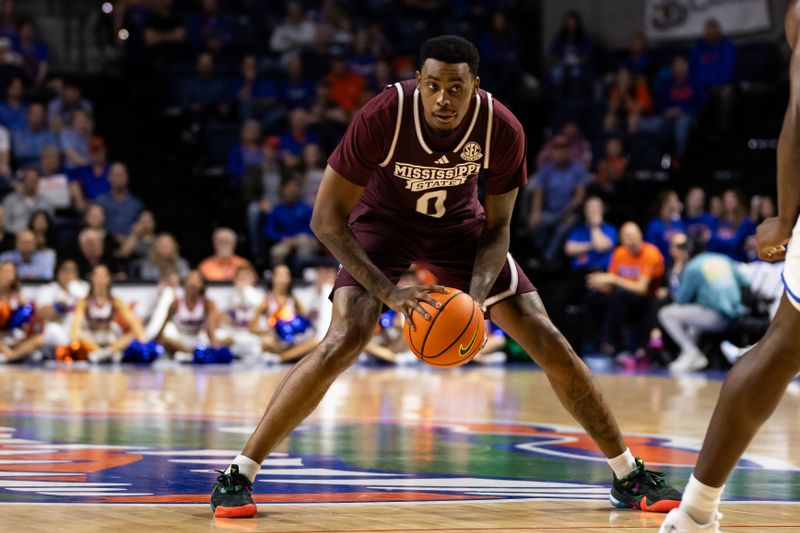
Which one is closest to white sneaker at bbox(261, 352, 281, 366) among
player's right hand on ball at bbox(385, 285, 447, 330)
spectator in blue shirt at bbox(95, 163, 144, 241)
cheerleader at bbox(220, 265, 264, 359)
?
cheerleader at bbox(220, 265, 264, 359)

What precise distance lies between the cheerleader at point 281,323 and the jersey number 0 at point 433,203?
9.21 metres

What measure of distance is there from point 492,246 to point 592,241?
31.8ft

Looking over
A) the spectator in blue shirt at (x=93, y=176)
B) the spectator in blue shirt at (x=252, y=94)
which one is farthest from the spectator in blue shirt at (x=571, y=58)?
the spectator in blue shirt at (x=93, y=176)

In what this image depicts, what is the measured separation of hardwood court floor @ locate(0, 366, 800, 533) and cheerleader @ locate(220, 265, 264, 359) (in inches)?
146

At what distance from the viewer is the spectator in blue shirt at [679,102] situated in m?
15.9

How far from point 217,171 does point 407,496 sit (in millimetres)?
12082

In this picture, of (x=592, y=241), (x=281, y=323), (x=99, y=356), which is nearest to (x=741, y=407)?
(x=281, y=323)

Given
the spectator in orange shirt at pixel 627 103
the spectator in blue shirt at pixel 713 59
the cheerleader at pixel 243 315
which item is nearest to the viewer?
the cheerleader at pixel 243 315

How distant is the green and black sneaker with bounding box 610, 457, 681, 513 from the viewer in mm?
4809

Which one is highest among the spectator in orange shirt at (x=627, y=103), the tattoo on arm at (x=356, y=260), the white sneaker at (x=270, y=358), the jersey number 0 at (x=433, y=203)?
the spectator in orange shirt at (x=627, y=103)

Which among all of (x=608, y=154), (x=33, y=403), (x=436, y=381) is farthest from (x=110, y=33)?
(x=33, y=403)

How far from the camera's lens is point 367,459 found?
6070mm

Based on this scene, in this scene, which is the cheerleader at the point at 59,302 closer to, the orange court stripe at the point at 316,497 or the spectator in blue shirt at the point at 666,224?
the spectator in blue shirt at the point at 666,224

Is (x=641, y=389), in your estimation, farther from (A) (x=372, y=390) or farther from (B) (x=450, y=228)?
(B) (x=450, y=228)
